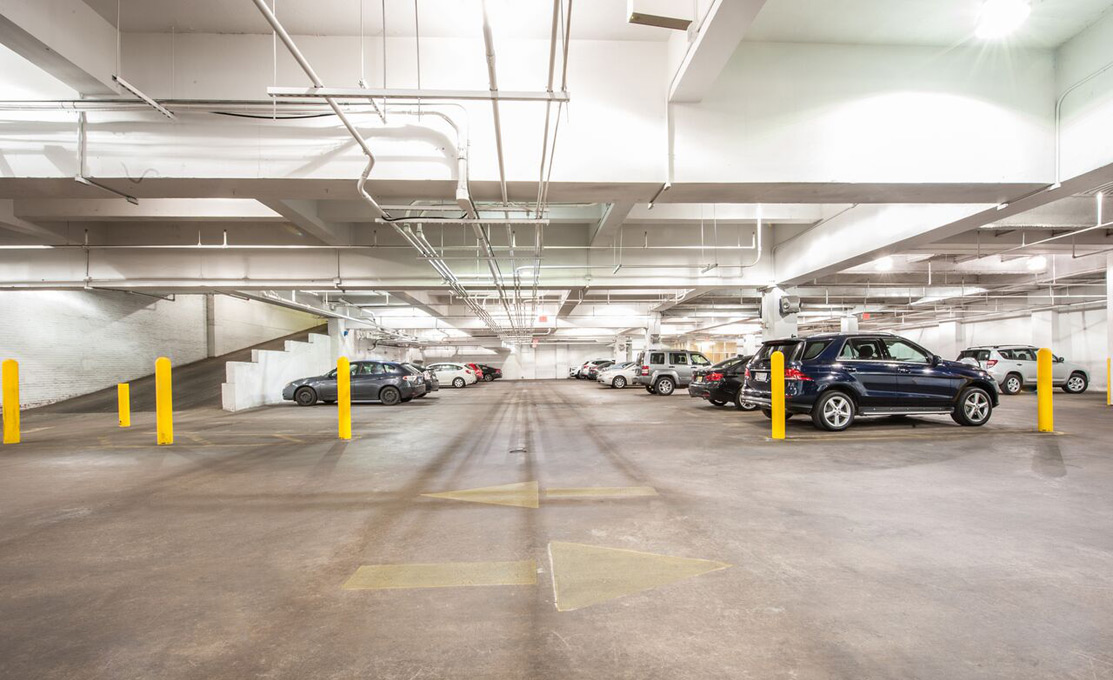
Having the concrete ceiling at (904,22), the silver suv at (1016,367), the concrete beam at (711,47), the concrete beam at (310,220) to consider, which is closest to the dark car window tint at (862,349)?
the concrete ceiling at (904,22)

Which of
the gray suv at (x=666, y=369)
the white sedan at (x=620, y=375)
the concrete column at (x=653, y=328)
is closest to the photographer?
the gray suv at (x=666, y=369)

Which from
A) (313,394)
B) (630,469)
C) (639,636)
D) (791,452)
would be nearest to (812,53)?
(791,452)

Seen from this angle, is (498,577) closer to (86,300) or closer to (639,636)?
(639,636)

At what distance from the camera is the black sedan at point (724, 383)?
1289 centimetres

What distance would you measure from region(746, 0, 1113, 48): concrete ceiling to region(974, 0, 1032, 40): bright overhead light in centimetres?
28

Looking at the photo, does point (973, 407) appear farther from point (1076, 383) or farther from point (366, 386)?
point (366, 386)

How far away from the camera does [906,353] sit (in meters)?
9.09

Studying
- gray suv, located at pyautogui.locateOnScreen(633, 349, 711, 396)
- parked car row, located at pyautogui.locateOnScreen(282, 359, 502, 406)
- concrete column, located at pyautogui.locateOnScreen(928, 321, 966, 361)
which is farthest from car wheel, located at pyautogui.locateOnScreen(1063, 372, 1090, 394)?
parked car row, located at pyautogui.locateOnScreen(282, 359, 502, 406)

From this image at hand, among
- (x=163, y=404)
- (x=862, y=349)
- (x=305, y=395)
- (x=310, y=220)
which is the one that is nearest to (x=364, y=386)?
(x=305, y=395)

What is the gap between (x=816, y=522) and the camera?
4.02 metres

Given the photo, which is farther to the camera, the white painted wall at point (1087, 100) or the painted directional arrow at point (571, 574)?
the white painted wall at point (1087, 100)

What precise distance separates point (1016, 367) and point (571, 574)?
69.7 feet

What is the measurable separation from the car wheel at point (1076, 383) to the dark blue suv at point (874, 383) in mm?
13621

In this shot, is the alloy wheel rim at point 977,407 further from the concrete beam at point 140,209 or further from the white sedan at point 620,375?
the white sedan at point 620,375
